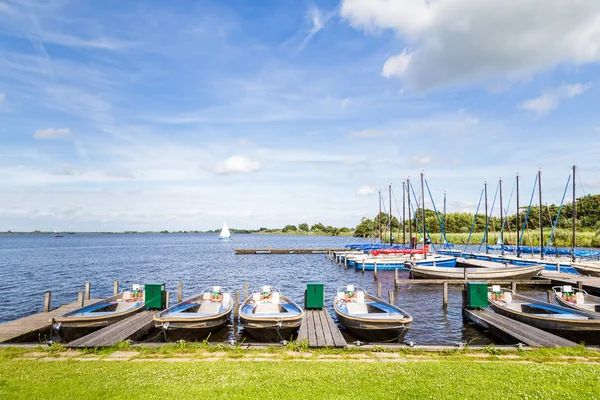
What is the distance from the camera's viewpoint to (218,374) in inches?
381

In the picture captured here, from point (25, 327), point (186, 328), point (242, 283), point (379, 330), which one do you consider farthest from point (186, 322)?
point (242, 283)

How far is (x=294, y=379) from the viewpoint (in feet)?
30.4

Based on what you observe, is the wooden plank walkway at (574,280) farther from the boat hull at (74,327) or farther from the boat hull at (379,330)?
the boat hull at (74,327)

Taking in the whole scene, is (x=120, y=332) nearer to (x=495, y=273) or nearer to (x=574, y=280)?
(x=495, y=273)

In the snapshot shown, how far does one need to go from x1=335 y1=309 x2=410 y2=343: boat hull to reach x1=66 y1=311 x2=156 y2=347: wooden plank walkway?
8.34 meters

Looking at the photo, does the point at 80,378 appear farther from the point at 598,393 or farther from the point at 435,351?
the point at 598,393

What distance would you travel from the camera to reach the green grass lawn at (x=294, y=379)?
8.40m

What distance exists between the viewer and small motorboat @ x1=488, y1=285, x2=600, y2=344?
14.8 meters

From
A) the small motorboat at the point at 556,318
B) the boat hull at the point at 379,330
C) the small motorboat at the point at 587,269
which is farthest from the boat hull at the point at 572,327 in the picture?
the small motorboat at the point at 587,269

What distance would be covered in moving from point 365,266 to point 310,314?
30815 mm

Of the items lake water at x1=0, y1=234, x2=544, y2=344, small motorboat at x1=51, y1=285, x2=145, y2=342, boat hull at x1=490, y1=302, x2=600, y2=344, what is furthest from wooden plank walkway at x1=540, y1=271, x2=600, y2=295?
small motorboat at x1=51, y1=285, x2=145, y2=342

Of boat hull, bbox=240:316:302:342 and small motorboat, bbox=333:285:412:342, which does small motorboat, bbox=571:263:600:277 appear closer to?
small motorboat, bbox=333:285:412:342

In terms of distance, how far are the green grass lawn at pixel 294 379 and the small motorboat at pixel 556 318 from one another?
199 inches

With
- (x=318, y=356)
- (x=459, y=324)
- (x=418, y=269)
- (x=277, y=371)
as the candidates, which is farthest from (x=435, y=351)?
(x=418, y=269)
